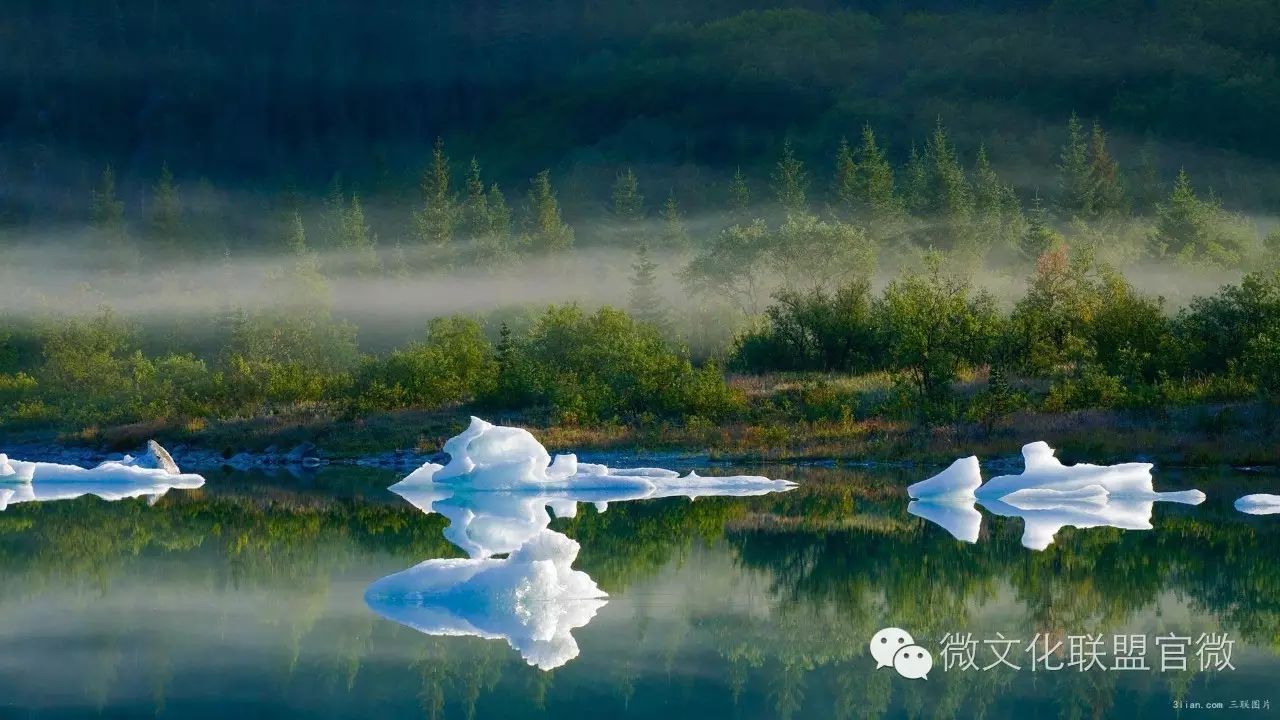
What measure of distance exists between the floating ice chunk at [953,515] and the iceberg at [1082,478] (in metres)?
0.98

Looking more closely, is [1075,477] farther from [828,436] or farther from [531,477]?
[828,436]

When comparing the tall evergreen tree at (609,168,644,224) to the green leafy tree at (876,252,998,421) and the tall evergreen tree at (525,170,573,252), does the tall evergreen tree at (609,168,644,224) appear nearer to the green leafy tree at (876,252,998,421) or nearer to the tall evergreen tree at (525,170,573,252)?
the tall evergreen tree at (525,170,573,252)

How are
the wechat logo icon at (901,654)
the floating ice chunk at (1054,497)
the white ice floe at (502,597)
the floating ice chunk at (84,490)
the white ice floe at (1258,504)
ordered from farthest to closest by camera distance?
the floating ice chunk at (84,490) → the floating ice chunk at (1054,497) → the white ice floe at (1258,504) → the white ice floe at (502,597) → the wechat logo icon at (901,654)

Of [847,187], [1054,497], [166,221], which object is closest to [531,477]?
[1054,497]

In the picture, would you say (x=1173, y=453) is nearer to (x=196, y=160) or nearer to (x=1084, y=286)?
(x=1084, y=286)

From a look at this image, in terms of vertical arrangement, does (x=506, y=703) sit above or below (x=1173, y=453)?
above

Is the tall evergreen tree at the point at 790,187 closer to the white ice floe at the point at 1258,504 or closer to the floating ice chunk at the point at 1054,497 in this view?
the floating ice chunk at the point at 1054,497

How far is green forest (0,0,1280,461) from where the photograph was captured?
146ft

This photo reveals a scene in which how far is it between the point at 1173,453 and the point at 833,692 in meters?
26.3

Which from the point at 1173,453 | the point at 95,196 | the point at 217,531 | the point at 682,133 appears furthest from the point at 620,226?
the point at 217,531

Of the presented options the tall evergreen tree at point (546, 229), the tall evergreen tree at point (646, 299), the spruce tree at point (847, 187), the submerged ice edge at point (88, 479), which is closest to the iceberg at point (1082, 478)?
the submerged ice edge at point (88, 479)

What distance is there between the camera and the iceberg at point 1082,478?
28281 mm

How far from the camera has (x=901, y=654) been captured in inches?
567

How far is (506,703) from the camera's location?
12.5 m
